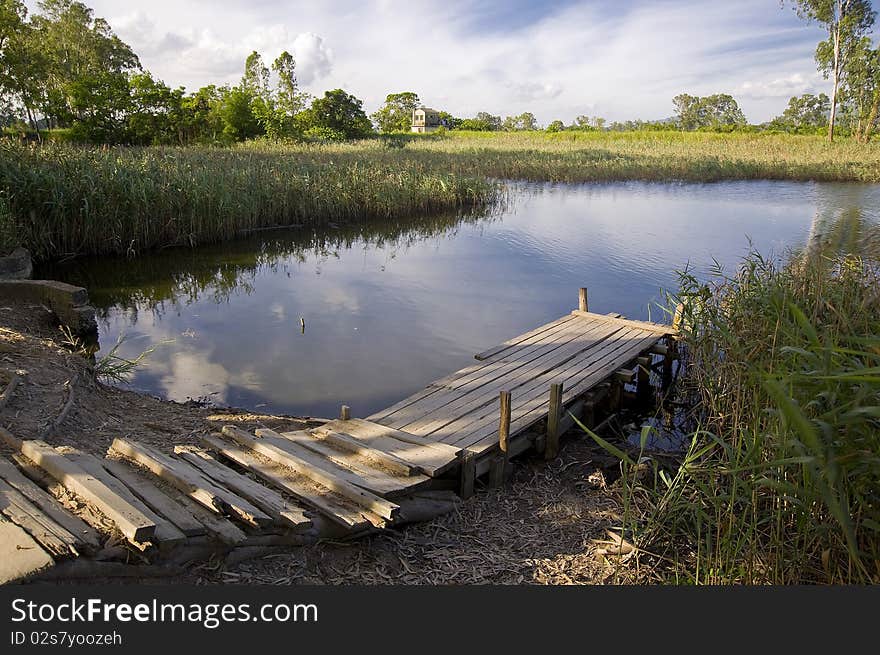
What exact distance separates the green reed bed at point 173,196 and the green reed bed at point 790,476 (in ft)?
28.6

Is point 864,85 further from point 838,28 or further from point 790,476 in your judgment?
point 790,476

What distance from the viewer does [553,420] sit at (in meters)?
4.57

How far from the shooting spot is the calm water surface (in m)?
6.37

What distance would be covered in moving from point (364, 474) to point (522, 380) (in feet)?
7.28

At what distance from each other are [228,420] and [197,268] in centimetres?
625

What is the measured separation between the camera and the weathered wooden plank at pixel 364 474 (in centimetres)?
340

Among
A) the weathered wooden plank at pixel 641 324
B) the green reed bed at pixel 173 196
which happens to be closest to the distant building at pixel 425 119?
the green reed bed at pixel 173 196

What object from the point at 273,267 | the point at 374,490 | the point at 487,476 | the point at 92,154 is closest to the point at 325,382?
the point at 487,476

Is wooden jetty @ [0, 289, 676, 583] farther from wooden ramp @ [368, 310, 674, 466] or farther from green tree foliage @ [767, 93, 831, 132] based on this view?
green tree foliage @ [767, 93, 831, 132]

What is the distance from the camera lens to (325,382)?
20.2ft

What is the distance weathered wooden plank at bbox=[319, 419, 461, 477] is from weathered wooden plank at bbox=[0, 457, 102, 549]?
1.73 metres

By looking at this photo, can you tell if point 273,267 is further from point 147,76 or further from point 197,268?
point 147,76

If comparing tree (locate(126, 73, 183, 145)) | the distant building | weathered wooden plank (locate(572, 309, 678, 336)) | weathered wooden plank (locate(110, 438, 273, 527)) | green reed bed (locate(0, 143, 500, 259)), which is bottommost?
weathered wooden plank (locate(110, 438, 273, 527))

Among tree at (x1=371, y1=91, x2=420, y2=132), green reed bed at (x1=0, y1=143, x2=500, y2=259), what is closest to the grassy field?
green reed bed at (x1=0, y1=143, x2=500, y2=259)
